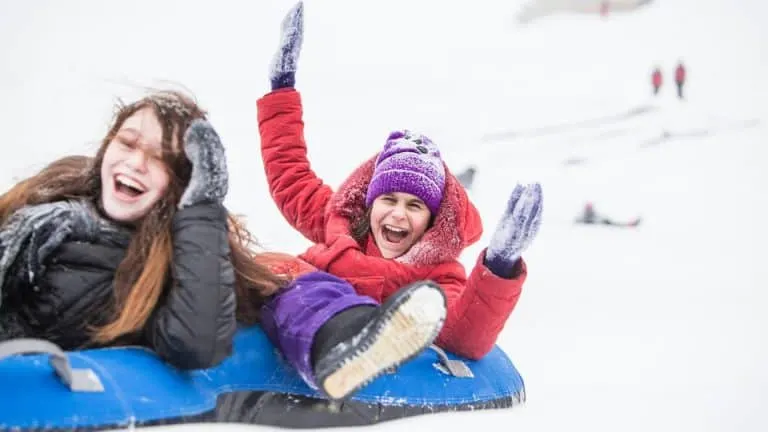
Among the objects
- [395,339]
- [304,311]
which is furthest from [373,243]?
[395,339]

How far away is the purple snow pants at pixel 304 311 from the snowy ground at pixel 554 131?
0.61 ft

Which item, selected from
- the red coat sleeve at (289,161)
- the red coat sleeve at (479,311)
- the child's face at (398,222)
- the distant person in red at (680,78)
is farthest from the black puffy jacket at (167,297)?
the distant person in red at (680,78)

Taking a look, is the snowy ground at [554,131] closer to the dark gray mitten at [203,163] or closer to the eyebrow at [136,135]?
the eyebrow at [136,135]

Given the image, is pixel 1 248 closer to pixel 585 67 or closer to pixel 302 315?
pixel 302 315

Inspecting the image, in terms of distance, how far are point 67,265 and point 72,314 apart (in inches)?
4.1

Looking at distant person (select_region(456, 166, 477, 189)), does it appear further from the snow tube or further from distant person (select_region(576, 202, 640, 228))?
the snow tube

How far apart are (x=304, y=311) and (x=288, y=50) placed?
1.52m

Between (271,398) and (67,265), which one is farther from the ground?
(67,265)

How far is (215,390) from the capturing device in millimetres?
1715

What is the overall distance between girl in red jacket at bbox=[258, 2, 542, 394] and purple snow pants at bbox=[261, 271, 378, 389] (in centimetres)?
6

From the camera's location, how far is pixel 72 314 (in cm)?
167

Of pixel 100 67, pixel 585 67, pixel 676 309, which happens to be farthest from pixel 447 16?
pixel 676 309

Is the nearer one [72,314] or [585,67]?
[72,314]

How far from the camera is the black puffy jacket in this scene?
156 cm
